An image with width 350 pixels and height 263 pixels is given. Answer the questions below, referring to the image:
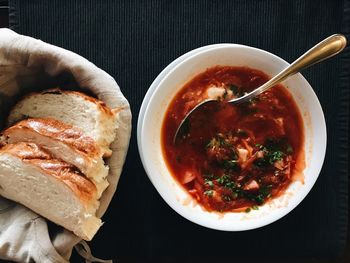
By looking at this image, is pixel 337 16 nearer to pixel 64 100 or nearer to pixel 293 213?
pixel 293 213

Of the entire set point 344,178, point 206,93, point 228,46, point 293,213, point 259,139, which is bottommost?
point 293,213

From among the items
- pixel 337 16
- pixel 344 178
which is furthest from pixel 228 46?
pixel 344 178

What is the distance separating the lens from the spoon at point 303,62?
2264mm

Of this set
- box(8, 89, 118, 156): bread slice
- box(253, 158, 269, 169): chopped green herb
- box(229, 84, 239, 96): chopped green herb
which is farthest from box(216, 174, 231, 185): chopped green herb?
box(8, 89, 118, 156): bread slice

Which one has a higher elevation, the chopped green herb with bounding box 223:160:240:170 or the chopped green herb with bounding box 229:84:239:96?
the chopped green herb with bounding box 229:84:239:96

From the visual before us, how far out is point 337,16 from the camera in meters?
2.59

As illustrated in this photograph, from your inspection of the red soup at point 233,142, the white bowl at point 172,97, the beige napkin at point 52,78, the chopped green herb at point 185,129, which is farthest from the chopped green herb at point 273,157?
the beige napkin at point 52,78

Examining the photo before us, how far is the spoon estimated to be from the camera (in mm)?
2264

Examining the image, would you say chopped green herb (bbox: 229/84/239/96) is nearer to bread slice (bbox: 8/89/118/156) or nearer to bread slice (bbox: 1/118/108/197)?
bread slice (bbox: 8/89/118/156)

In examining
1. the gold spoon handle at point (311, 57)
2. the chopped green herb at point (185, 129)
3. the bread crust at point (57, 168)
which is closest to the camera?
the bread crust at point (57, 168)

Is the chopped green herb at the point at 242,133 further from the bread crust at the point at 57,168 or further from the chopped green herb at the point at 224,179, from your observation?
the bread crust at the point at 57,168

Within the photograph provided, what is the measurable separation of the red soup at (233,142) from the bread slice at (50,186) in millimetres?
437

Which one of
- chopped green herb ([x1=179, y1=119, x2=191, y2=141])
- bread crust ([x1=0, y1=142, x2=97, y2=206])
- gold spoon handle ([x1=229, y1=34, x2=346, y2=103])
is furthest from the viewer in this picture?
chopped green herb ([x1=179, y1=119, x2=191, y2=141])

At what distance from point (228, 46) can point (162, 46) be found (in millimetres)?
349
